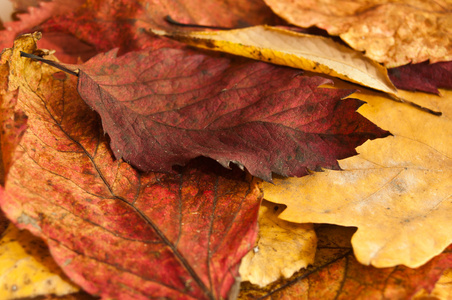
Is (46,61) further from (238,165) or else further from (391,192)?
(391,192)

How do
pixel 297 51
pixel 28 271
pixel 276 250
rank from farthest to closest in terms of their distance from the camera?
pixel 297 51, pixel 276 250, pixel 28 271

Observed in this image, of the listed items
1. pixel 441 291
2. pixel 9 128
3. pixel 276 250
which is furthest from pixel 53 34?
pixel 441 291

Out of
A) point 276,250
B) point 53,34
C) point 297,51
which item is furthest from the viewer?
point 53,34

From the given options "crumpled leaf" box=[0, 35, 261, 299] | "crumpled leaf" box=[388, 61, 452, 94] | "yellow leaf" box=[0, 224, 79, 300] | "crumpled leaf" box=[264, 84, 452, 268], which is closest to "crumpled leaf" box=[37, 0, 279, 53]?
"crumpled leaf" box=[0, 35, 261, 299]

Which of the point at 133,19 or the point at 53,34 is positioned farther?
the point at 53,34

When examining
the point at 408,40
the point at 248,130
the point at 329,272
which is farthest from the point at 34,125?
the point at 408,40

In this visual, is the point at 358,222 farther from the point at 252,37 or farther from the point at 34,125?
the point at 34,125
